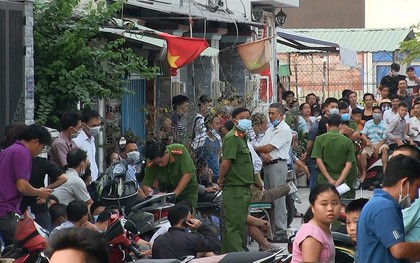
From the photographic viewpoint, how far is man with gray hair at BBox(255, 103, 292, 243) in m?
16.0

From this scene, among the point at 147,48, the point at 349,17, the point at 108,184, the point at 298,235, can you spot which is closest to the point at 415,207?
the point at 298,235

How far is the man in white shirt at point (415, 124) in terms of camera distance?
22.0 meters

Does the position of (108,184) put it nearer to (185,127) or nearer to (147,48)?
(185,127)

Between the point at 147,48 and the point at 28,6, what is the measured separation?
4057 millimetres

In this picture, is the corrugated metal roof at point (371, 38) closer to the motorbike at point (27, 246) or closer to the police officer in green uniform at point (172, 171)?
the police officer in green uniform at point (172, 171)

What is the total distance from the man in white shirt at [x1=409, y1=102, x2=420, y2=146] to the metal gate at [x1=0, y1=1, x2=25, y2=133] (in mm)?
10089

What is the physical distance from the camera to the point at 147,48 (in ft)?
58.5

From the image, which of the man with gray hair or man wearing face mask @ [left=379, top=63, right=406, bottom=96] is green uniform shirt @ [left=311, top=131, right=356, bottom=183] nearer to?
the man with gray hair

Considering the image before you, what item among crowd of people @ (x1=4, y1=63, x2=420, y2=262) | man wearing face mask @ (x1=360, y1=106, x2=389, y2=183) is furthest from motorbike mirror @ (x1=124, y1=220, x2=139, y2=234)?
man wearing face mask @ (x1=360, y1=106, x2=389, y2=183)

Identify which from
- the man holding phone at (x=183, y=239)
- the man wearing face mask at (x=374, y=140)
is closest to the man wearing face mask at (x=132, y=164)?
the man holding phone at (x=183, y=239)

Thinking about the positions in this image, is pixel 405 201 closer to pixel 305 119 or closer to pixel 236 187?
pixel 236 187

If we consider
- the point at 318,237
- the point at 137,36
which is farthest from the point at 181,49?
the point at 318,237

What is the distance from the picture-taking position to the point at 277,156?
1617 cm

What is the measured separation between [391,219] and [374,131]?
1523 centimetres
